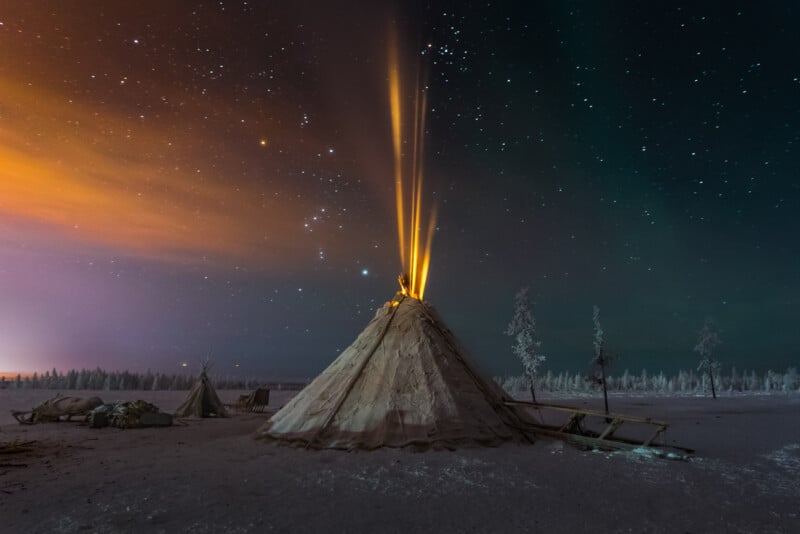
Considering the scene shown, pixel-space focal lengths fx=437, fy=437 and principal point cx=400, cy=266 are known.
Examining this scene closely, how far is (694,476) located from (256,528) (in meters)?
9.79

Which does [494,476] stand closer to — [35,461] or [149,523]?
[149,523]

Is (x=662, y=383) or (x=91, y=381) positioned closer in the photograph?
(x=91, y=381)

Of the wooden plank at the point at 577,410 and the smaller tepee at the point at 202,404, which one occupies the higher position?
the wooden plank at the point at 577,410

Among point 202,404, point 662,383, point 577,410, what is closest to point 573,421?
point 577,410

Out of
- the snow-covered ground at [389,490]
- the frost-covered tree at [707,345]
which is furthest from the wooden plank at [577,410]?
the frost-covered tree at [707,345]

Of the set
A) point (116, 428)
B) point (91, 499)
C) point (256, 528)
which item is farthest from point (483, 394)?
point (116, 428)

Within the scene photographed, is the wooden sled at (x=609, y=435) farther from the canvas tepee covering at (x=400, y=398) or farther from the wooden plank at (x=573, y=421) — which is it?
the canvas tepee covering at (x=400, y=398)

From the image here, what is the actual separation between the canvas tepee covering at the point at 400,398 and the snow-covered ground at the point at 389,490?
0.71 m

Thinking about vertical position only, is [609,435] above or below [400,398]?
below

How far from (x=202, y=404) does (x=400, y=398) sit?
54.1ft

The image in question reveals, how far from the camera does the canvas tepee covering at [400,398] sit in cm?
1277

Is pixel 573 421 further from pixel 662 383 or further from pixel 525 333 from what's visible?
pixel 662 383

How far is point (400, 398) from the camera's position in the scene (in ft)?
45.0

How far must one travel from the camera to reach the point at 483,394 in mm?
15070
